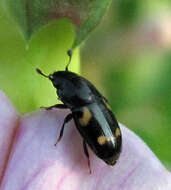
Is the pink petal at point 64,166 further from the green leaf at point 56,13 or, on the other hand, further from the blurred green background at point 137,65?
the blurred green background at point 137,65

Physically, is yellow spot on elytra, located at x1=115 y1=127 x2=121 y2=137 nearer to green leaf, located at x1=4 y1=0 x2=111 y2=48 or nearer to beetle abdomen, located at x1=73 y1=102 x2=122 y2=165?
beetle abdomen, located at x1=73 y1=102 x2=122 y2=165

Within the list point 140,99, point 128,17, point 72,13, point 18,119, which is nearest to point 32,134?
point 18,119

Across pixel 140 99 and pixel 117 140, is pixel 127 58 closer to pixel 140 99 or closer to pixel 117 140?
pixel 140 99

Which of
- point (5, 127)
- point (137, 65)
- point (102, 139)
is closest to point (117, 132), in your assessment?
point (102, 139)

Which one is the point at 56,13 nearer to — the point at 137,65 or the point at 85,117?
the point at 85,117

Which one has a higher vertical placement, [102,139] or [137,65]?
[102,139]

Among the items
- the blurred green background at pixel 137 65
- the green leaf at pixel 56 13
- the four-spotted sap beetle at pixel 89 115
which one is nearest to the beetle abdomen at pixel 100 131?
the four-spotted sap beetle at pixel 89 115

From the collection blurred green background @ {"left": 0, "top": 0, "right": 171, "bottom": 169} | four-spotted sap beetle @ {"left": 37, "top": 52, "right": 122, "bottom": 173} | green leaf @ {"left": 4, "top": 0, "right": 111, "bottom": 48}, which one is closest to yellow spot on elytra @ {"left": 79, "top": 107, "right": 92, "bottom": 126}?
four-spotted sap beetle @ {"left": 37, "top": 52, "right": 122, "bottom": 173}
